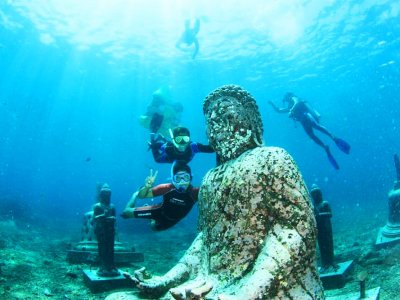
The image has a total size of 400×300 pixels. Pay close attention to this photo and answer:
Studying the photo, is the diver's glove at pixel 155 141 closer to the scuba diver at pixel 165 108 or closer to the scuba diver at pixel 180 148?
the scuba diver at pixel 180 148

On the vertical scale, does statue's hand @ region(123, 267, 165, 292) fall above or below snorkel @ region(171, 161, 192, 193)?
below

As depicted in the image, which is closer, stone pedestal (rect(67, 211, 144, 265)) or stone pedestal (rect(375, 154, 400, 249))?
stone pedestal (rect(375, 154, 400, 249))

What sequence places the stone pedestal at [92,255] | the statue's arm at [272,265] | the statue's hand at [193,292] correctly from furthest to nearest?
the stone pedestal at [92,255] → the statue's arm at [272,265] → the statue's hand at [193,292]

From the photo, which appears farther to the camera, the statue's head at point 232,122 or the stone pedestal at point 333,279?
the stone pedestal at point 333,279

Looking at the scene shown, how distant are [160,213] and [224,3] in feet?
70.9

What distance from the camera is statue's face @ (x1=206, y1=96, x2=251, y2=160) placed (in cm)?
270

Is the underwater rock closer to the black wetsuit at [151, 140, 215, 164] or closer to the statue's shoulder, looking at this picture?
the statue's shoulder

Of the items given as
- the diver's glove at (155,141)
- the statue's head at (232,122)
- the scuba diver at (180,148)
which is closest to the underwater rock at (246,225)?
the statue's head at (232,122)

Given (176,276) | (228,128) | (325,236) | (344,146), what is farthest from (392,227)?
(176,276)

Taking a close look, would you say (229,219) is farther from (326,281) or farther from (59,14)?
(59,14)

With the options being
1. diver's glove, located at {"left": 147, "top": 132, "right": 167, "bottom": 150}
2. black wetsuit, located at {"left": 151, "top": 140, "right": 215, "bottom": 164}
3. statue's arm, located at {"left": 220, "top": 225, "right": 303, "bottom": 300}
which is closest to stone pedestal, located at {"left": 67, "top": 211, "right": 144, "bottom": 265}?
diver's glove, located at {"left": 147, "top": 132, "right": 167, "bottom": 150}

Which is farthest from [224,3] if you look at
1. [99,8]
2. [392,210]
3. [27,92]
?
[27,92]

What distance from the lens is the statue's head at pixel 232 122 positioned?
2699mm

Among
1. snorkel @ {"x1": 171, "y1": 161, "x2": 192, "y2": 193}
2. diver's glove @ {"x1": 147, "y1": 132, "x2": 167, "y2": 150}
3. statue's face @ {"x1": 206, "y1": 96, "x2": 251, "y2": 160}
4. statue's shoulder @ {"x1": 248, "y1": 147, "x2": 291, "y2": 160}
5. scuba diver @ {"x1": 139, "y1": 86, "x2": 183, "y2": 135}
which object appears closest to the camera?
statue's shoulder @ {"x1": 248, "y1": 147, "x2": 291, "y2": 160}
